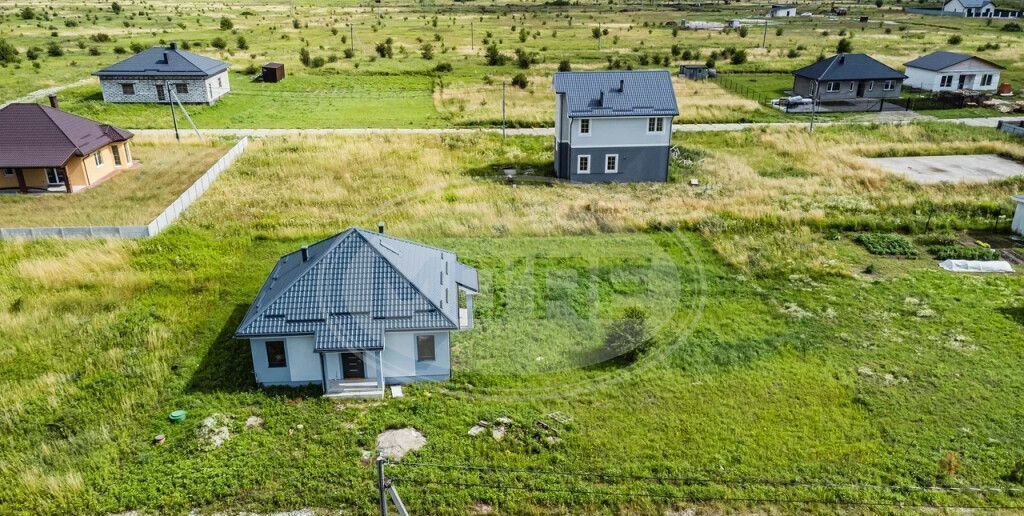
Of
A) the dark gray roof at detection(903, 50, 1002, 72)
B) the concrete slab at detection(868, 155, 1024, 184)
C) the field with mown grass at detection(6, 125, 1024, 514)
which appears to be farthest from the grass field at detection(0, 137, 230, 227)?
the dark gray roof at detection(903, 50, 1002, 72)

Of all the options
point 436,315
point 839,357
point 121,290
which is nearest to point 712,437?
point 839,357

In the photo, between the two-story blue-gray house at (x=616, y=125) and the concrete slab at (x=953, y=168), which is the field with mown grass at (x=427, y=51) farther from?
the two-story blue-gray house at (x=616, y=125)

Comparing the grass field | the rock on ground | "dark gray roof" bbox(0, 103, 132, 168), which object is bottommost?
the rock on ground

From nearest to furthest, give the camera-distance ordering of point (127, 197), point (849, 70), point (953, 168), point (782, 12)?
point (127, 197), point (953, 168), point (849, 70), point (782, 12)

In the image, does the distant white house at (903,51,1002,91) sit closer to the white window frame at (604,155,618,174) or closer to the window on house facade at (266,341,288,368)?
the white window frame at (604,155,618,174)

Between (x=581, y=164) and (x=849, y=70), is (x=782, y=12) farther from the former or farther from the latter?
(x=581, y=164)

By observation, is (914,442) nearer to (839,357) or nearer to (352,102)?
(839,357)

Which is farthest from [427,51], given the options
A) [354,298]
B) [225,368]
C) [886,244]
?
[354,298]
